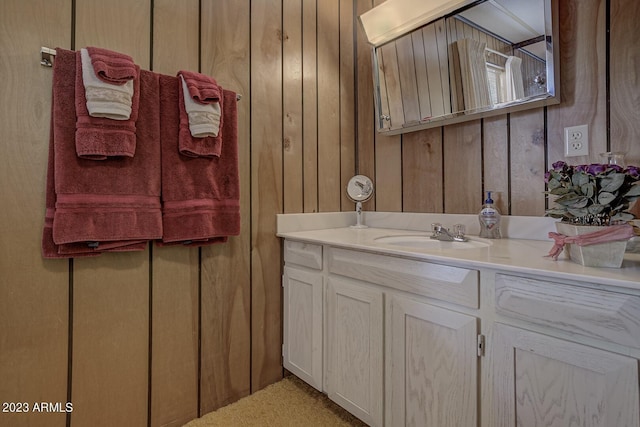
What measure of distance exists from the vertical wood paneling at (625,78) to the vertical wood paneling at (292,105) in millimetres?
1227

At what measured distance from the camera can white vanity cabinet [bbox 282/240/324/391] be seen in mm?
1312

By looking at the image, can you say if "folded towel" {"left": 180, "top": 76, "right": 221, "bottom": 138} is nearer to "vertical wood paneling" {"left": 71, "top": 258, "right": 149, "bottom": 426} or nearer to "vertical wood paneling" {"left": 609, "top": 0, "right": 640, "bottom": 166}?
"vertical wood paneling" {"left": 71, "top": 258, "right": 149, "bottom": 426}

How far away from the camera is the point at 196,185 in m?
1.21

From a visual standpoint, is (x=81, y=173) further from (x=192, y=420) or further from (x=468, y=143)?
(x=468, y=143)

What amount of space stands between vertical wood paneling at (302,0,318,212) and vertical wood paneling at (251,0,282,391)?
154 millimetres

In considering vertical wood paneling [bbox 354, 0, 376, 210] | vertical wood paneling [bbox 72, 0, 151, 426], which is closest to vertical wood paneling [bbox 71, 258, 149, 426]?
vertical wood paneling [bbox 72, 0, 151, 426]

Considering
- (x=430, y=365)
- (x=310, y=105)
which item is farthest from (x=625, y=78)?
(x=310, y=105)

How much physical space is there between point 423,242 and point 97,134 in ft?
4.17

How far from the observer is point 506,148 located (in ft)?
4.15

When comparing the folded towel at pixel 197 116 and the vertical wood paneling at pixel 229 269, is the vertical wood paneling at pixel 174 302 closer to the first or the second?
the vertical wood paneling at pixel 229 269

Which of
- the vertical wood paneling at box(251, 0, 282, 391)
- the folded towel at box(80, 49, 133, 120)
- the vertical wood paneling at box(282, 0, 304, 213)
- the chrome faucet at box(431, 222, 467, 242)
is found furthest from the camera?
the vertical wood paneling at box(282, 0, 304, 213)

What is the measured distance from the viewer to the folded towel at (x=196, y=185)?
1151 mm

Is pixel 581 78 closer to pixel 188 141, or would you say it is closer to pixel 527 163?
pixel 527 163

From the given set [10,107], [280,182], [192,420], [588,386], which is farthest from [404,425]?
[10,107]
